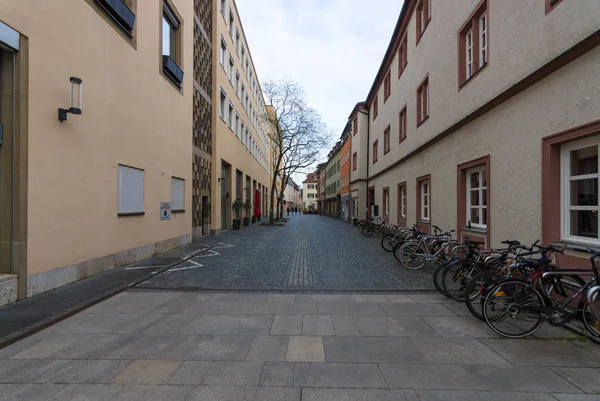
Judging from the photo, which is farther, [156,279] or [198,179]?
[198,179]

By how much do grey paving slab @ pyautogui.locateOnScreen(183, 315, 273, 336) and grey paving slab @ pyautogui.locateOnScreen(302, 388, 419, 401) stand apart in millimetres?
1407

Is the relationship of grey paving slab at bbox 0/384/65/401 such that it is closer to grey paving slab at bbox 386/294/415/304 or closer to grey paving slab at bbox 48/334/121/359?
grey paving slab at bbox 48/334/121/359

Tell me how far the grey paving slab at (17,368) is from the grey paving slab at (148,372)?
36.2 inches

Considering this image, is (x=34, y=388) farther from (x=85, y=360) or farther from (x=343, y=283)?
(x=343, y=283)

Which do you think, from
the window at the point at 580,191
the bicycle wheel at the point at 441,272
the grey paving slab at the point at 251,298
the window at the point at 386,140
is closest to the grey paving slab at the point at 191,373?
the grey paving slab at the point at 251,298

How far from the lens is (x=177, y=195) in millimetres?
12320

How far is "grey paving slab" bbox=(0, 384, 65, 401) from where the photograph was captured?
265 centimetres

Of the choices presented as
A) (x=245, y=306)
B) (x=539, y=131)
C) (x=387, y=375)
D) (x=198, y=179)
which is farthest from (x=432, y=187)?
(x=198, y=179)

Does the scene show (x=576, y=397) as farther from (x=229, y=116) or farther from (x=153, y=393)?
(x=229, y=116)

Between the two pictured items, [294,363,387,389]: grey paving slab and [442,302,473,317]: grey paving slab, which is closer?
[294,363,387,389]: grey paving slab

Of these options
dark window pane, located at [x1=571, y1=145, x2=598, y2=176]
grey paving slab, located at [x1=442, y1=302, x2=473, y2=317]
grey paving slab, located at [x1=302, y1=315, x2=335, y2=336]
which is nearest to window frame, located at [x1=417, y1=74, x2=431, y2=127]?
dark window pane, located at [x1=571, y1=145, x2=598, y2=176]

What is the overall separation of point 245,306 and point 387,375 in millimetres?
2701

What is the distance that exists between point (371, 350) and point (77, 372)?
3011 millimetres

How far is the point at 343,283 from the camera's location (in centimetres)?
666
